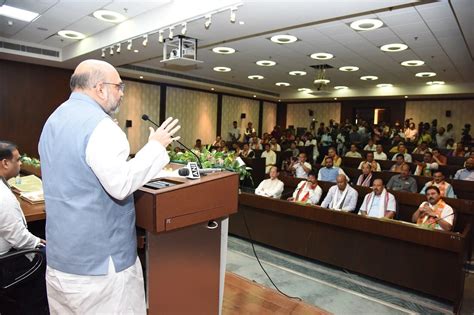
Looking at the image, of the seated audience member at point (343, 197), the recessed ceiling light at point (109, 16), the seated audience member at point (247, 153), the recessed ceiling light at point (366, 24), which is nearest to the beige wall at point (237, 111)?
the seated audience member at point (247, 153)

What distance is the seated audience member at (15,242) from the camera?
6.14ft

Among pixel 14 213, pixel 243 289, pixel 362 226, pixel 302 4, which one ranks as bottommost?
pixel 243 289

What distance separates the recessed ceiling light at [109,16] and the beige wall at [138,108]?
511 cm

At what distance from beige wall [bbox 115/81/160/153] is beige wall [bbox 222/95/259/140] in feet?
10.8

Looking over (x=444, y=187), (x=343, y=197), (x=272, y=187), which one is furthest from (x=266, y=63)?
(x=444, y=187)

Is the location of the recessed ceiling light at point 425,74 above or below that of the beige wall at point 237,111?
above

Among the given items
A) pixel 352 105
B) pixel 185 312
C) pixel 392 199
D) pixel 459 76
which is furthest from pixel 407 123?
pixel 185 312

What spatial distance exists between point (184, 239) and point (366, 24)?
490 cm

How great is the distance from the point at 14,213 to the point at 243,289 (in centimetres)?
186

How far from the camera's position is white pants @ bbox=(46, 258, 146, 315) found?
1.21 metres

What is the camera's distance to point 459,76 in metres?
9.56

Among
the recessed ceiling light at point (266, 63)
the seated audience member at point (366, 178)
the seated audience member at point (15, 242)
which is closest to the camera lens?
the seated audience member at point (15, 242)

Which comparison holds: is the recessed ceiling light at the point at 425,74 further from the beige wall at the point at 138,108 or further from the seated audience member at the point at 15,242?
the seated audience member at the point at 15,242

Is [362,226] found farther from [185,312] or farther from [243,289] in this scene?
[185,312]
